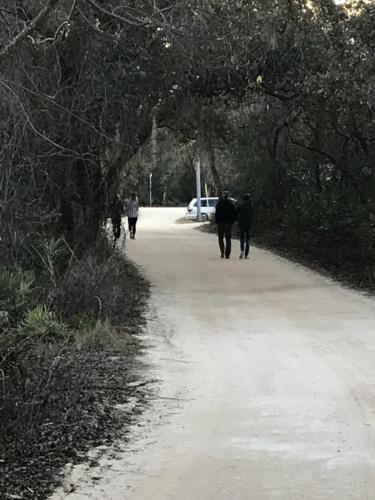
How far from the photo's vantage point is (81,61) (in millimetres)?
11008

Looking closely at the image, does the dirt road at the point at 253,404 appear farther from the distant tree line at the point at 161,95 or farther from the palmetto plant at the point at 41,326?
the distant tree line at the point at 161,95

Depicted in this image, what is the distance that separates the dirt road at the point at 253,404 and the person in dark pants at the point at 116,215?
1.74 meters

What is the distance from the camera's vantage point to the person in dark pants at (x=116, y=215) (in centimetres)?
1390

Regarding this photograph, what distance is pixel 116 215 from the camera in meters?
14.4

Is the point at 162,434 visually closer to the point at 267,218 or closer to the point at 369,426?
the point at 369,426

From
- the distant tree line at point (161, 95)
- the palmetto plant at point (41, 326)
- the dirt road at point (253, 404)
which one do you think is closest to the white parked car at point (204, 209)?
the distant tree line at point (161, 95)

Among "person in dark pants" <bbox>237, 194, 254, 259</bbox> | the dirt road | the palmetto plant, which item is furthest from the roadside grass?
"person in dark pants" <bbox>237, 194, 254, 259</bbox>

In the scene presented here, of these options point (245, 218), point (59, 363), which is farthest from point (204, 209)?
point (59, 363)

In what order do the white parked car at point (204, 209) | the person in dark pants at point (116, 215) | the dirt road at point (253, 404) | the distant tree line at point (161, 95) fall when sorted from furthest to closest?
the white parked car at point (204, 209)
the person in dark pants at point (116, 215)
the distant tree line at point (161, 95)
the dirt road at point (253, 404)

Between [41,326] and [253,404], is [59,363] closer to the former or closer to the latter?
[253,404]

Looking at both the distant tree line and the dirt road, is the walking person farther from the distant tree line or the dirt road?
the dirt road

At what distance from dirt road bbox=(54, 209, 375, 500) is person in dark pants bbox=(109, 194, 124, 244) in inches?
68.6

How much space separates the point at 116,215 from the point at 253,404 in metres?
8.43

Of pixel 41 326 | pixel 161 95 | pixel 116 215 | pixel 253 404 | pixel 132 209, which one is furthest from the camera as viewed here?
pixel 132 209
